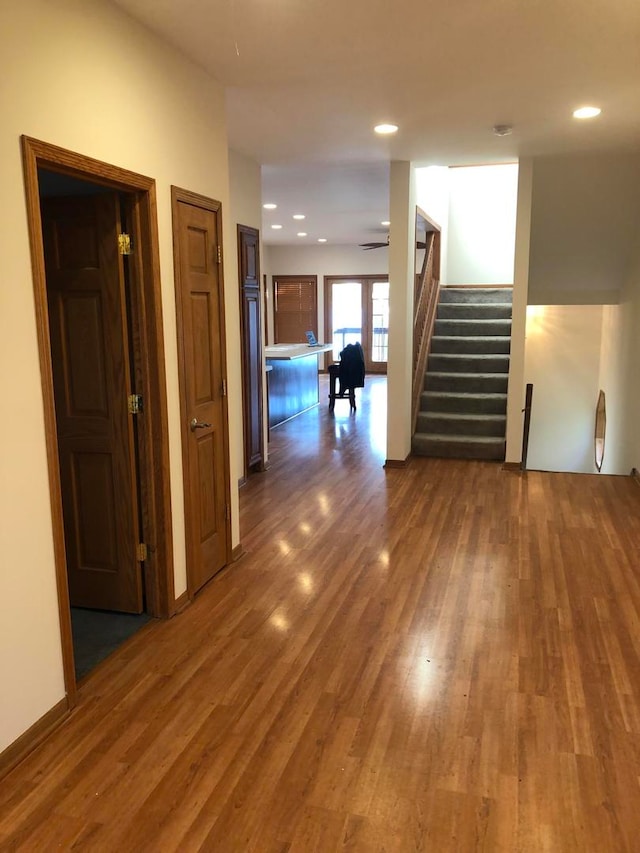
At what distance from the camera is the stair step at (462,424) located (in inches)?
266

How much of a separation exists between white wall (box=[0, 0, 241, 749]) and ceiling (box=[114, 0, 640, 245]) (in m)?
0.29

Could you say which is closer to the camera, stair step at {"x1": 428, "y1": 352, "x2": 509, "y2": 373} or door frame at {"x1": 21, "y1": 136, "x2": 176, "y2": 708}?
door frame at {"x1": 21, "y1": 136, "x2": 176, "y2": 708}

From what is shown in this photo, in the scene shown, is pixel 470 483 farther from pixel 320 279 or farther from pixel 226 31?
pixel 320 279

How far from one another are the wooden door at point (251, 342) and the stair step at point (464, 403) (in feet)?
6.60

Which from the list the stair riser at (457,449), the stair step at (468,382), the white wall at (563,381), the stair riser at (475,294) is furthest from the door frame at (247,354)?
the white wall at (563,381)

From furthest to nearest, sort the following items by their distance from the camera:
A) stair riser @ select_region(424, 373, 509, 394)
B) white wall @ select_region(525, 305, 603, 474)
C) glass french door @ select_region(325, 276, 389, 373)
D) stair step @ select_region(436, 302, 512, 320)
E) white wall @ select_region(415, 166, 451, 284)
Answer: glass french door @ select_region(325, 276, 389, 373) < white wall @ select_region(525, 305, 603, 474) < stair step @ select_region(436, 302, 512, 320) < stair riser @ select_region(424, 373, 509, 394) < white wall @ select_region(415, 166, 451, 284)

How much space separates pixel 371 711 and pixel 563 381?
838cm

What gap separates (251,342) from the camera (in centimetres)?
579

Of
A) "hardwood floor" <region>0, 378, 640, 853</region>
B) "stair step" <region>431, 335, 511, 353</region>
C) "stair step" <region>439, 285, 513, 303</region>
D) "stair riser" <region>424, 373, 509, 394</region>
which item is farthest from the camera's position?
"stair step" <region>439, 285, 513, 303</region>

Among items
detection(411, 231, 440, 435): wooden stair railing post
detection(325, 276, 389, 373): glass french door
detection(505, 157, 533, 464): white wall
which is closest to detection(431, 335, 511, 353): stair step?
detection(411, 231, 440, 435): wooden stair railing post

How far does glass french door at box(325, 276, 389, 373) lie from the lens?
13.7 metres

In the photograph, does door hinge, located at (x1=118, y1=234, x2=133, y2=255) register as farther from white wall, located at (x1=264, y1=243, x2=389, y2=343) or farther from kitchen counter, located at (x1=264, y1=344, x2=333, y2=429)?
white wall, located at (x1=264, y1=243, x2=389, y2=343)

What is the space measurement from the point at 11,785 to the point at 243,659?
1042mm

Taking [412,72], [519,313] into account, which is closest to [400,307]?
[519,313]
